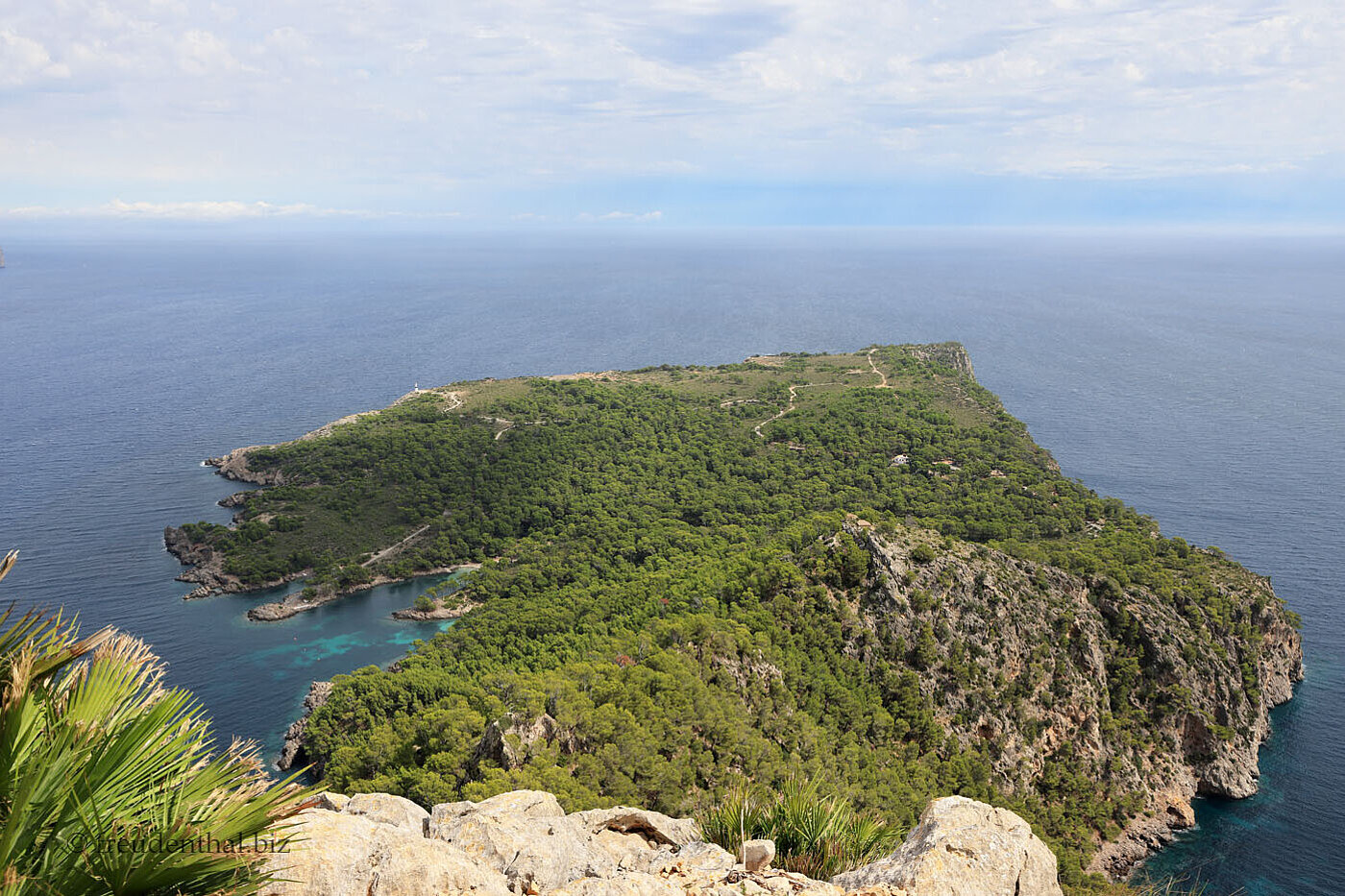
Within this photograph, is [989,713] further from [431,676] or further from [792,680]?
[431,676]

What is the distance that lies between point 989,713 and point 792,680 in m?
12.9

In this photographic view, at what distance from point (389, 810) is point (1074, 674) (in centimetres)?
4526

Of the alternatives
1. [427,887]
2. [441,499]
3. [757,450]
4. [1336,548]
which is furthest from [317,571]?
[1336,548]

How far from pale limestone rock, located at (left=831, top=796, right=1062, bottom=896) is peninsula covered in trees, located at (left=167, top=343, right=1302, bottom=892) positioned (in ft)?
19.1

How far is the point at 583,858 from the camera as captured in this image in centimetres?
1619

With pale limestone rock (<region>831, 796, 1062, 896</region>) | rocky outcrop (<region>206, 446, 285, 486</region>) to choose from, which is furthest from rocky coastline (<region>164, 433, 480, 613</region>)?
pale limestone rock (<region>831, 796, 1062, 896</region>)

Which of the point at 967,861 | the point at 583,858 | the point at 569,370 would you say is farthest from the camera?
the point at 569,370

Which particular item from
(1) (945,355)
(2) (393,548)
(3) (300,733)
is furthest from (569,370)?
(3) (300,733)

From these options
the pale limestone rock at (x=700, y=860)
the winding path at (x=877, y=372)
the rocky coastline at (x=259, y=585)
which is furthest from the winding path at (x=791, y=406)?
the pale limestone rock at (x=700, y=860)

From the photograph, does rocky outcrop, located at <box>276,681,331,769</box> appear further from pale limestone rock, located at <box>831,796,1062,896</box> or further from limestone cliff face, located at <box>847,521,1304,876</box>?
pale limestone rock, located at <box>831,796,1062,896</box>

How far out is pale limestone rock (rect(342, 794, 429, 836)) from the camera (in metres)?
17.7

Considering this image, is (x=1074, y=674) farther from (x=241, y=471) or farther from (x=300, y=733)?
(x=241, y=471)

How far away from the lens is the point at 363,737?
46688 millimetres

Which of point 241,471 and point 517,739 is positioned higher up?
point 517,739
